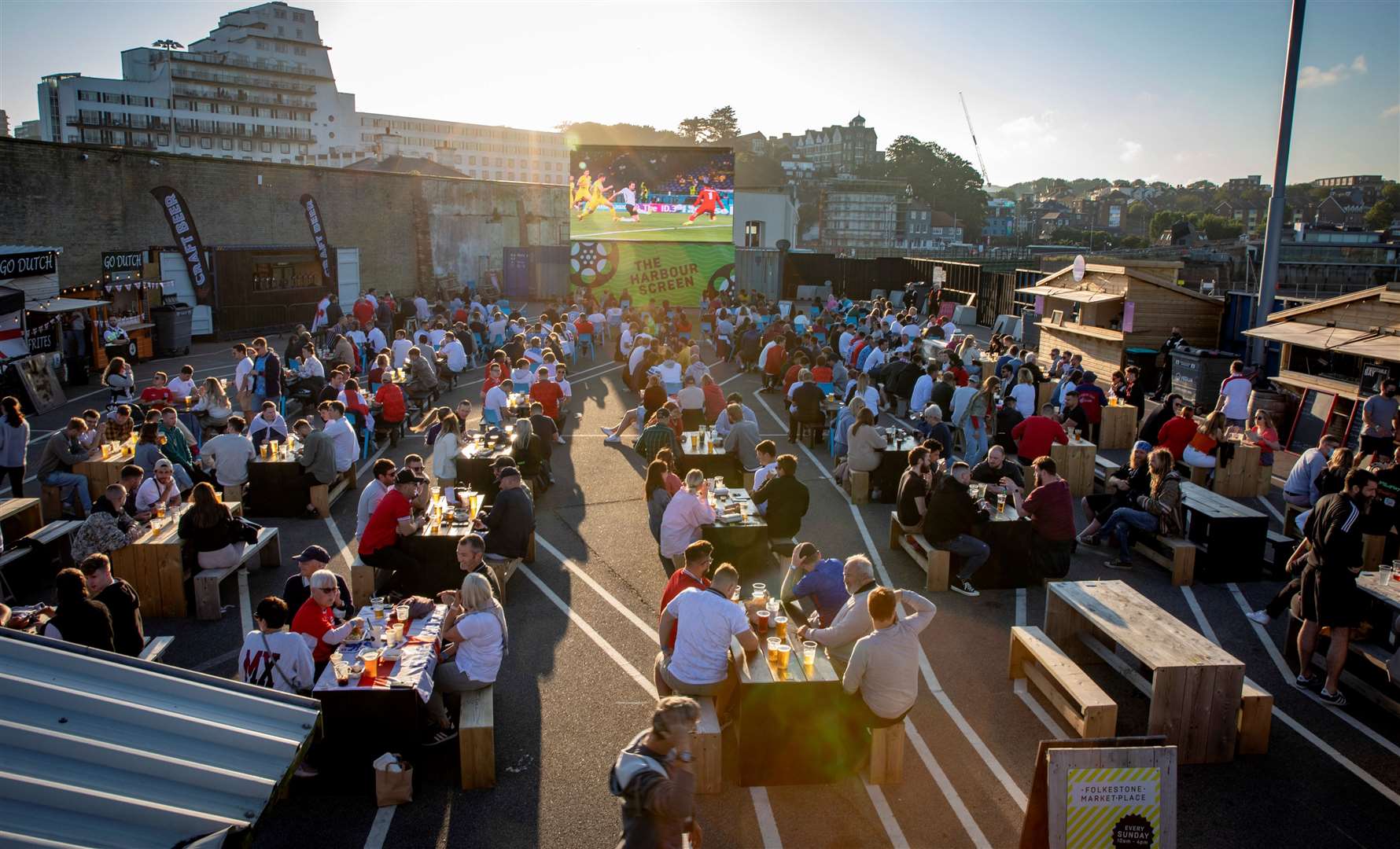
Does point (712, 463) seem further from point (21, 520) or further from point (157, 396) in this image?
point (157, 396)

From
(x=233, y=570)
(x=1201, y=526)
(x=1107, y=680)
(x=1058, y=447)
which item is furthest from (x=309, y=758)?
(x=1058, y=447)

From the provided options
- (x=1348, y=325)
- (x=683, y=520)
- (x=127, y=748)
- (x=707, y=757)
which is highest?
(x=1348, y=325)

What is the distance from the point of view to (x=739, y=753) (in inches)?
237

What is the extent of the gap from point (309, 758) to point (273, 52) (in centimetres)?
11416

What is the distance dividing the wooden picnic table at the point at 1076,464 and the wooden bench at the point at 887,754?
300 inches

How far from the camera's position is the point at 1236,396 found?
14.3 m

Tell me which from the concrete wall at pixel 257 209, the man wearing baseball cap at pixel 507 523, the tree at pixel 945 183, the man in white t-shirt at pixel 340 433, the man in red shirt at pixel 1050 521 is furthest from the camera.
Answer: the tree at pixel 945 183

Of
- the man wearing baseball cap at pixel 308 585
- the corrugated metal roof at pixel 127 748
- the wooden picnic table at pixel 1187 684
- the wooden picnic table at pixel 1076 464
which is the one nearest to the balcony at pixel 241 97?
the wooden picnic table at pixel 1076 464

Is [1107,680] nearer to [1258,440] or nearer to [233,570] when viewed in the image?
[1258,440]

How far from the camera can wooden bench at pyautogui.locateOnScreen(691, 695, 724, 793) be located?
19.5 feet

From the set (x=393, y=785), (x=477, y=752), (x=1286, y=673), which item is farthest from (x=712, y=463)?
(x=393, y=785)

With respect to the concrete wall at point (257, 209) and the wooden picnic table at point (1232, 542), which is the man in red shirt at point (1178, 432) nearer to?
the wooden picnic table at point (1232, 542)

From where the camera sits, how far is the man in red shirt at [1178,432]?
40.1 feet

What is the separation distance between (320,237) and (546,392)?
18897mm
